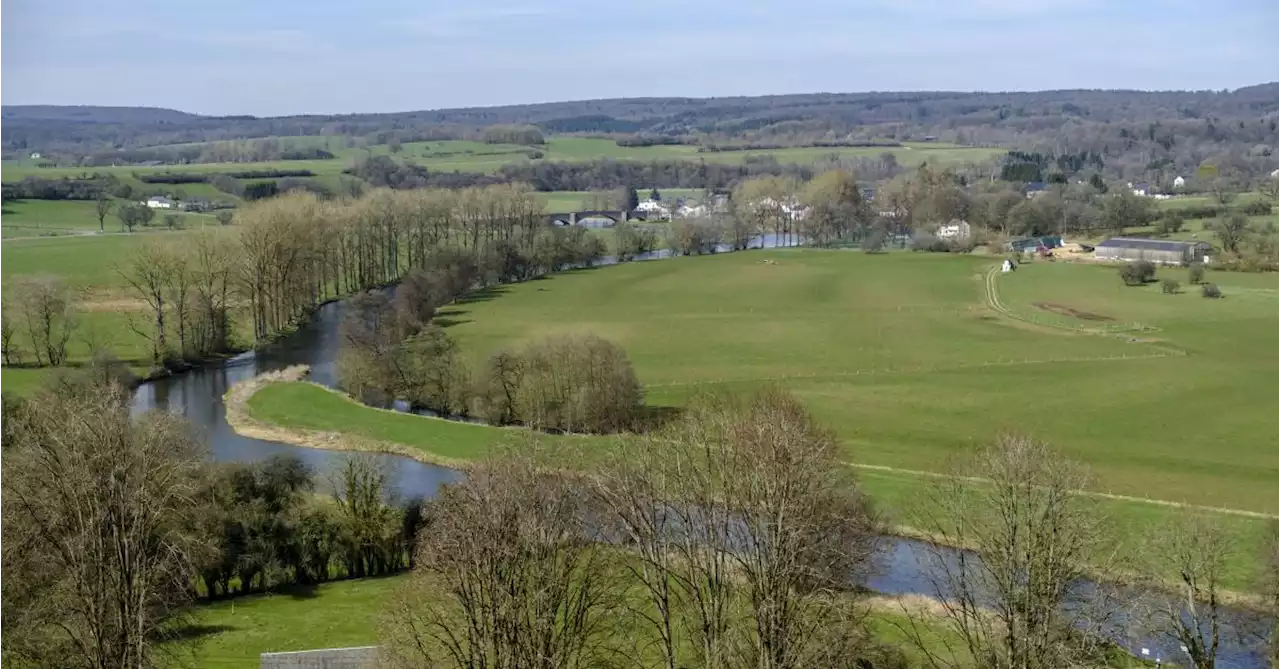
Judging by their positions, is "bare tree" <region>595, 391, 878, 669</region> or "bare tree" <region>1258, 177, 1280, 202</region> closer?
"bare tree" <region>595, 391, 878, 669</region>

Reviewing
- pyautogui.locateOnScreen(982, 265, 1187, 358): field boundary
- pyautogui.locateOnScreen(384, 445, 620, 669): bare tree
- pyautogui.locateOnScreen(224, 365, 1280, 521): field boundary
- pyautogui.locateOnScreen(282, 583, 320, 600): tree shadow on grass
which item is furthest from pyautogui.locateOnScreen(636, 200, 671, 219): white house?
pyautogui.locateOnScreen(384, 445, 620, 669): bare tree

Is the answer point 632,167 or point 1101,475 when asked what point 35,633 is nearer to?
point 1101,475

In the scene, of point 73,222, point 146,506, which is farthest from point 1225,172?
point 146,506

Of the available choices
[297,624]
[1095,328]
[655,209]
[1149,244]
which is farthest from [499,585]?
[655,209]

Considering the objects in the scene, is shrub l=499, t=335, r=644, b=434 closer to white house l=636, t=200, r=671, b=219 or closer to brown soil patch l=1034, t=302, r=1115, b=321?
brown soil patch l=1034, t=302, r=1115, b=321

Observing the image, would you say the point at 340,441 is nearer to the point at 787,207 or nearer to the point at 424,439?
the point at 424,439

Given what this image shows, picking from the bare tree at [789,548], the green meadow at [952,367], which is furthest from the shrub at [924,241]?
the bare tree at [789,548]
